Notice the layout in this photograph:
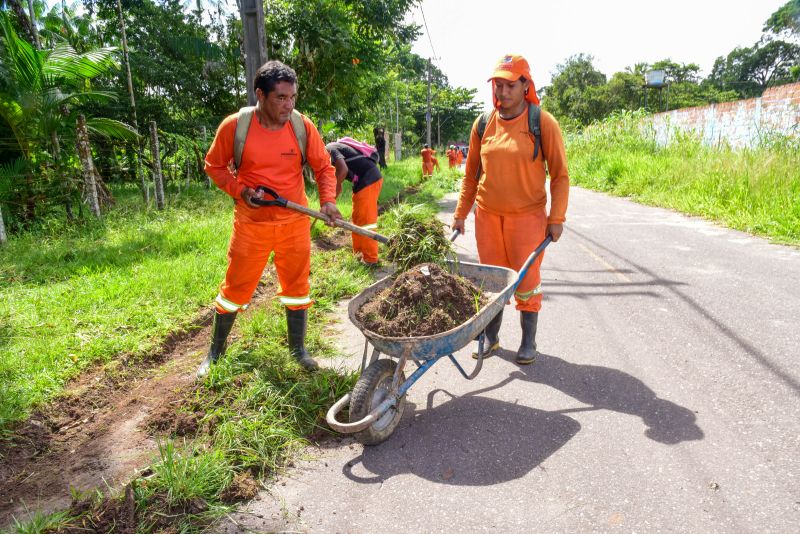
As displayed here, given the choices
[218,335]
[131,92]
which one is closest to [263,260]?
[218,335]

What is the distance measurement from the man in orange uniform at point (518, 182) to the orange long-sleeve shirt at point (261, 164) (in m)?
1.33

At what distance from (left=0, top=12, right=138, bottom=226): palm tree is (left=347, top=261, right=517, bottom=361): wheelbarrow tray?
755 cm

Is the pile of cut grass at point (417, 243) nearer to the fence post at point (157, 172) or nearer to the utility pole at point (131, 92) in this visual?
the fence post at point (157, 172)

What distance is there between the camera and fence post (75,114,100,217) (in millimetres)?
8453

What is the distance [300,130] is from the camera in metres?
3.61

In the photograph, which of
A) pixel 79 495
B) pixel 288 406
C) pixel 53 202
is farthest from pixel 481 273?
pixel 53 202

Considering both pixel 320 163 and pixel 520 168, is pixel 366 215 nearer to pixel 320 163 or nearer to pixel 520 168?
pixel 320 163

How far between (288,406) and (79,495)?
3.75 ft

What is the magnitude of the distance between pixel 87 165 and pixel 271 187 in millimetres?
6906

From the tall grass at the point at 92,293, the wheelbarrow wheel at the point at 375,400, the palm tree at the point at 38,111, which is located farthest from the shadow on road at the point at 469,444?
the palm tree at the point at 38,111

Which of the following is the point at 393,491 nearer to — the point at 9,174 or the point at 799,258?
the point at 799,258

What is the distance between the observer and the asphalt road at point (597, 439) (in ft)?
7.93

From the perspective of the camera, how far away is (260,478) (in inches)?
106

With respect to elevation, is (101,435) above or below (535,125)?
below
